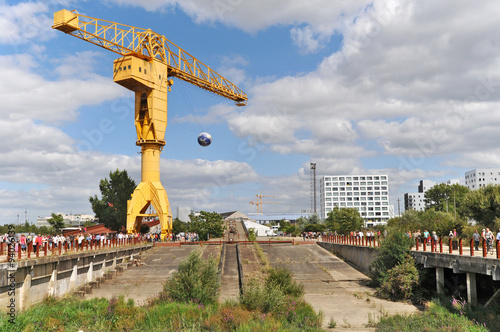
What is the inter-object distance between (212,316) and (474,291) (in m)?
11.5

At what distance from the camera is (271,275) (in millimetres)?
20125

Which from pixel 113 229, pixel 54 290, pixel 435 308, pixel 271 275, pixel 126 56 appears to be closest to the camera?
pixel 435 308

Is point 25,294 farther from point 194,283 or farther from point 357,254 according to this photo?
point 357,254

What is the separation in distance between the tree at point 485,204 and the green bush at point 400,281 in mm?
22631

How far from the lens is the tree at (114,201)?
209 feet

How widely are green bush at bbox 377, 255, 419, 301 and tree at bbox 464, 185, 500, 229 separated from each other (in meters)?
22.6

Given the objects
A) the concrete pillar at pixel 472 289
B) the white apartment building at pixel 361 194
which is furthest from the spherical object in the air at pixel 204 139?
the white apartment building at pixel 361 194

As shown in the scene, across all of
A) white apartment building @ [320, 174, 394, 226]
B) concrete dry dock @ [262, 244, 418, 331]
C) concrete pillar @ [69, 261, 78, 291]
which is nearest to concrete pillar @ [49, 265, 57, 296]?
concrete pillar @ [69, 261, 78, 291]

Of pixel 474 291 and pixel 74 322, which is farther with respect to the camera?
pixel 474 291

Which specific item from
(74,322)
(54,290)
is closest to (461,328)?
(74,322)

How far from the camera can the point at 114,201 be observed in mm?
64750

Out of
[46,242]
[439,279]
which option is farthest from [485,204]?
[46,242]

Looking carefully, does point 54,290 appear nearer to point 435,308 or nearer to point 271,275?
point 271,275

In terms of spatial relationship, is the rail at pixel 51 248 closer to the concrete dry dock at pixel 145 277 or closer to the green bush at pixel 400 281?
the concrete dry dock at pixel 145 277
